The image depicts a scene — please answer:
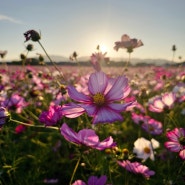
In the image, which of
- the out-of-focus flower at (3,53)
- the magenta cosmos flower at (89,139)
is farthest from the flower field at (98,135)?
the out-of-focus flower at (3,53)

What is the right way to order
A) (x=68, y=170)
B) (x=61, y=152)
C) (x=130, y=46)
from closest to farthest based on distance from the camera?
1. (x=130, y=46)
2. (x=68, y=170)
3. (x=61, y=152)

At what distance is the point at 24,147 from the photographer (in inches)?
104

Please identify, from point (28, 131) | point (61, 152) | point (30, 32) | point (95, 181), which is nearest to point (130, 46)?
point (30, 32)

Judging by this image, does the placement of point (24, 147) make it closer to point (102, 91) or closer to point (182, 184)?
point (182, 184)

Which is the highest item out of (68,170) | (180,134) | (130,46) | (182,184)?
(130,46)

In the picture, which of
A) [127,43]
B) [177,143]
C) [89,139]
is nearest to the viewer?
[89,139]

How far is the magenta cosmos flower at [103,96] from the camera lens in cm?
88

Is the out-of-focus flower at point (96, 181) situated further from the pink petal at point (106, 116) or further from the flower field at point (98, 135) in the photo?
the pink petal at point (106, 116)

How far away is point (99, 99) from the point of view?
3.24 ft

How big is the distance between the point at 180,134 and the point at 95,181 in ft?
1.14

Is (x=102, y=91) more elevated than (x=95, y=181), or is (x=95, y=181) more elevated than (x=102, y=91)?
(x=102, y=91)

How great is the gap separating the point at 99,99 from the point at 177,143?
298mm

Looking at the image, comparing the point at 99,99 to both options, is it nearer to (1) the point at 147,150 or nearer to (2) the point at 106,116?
(2) the point at 106,116

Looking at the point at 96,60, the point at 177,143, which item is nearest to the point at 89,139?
the point at 177,143
